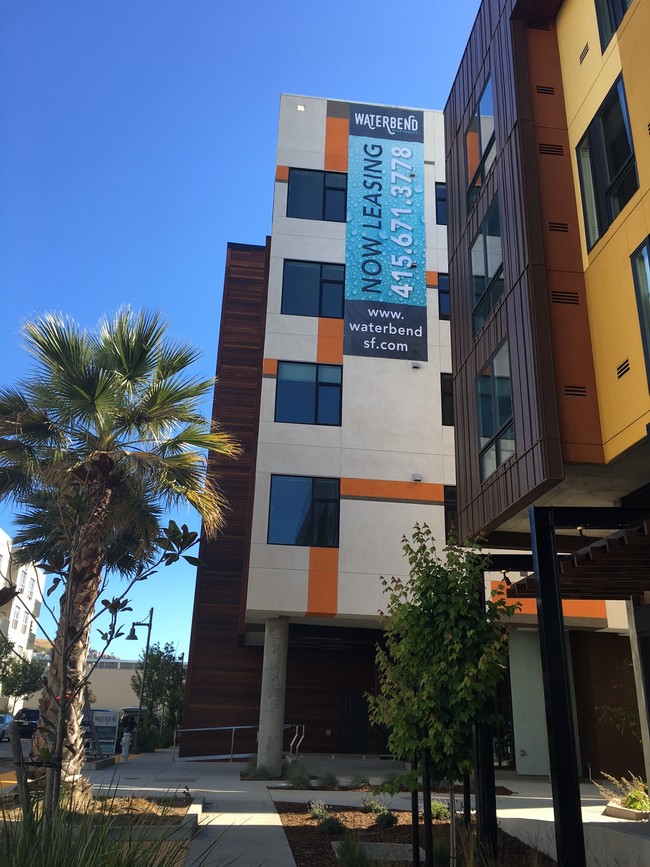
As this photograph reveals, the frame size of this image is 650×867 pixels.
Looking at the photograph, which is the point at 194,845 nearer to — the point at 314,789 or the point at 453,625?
the point at 453,625

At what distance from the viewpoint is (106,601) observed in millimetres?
7324

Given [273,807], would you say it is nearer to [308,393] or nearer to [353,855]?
[353,855]

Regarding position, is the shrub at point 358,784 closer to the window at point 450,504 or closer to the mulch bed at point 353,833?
the mulch bed at point 353,833

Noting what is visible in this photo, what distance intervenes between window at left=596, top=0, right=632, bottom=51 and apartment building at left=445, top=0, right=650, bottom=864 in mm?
26

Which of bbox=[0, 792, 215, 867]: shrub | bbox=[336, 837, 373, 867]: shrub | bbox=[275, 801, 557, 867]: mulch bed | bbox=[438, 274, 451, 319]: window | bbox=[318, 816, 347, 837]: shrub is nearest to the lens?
bbox=[0, 792, 215, 867]: shrub

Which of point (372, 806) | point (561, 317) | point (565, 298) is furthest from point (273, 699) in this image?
point (565, 298)

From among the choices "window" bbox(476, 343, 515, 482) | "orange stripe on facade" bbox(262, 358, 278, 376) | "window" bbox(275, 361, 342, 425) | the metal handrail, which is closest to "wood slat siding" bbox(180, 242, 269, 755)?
the metal handrail

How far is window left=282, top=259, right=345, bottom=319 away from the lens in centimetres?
2253

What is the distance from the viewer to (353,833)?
33.0 feet

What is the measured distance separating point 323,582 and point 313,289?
8.92m

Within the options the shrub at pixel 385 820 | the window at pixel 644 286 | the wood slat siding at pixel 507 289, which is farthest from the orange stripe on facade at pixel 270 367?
the window at pixel 644 286

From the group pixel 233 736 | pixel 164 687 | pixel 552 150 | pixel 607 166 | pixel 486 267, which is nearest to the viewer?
pixel 607 166

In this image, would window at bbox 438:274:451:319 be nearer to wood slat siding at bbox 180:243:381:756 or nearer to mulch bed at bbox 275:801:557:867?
wood slat siding at bbox 180:243:381:756

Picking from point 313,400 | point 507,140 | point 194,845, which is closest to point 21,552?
point 313,400
